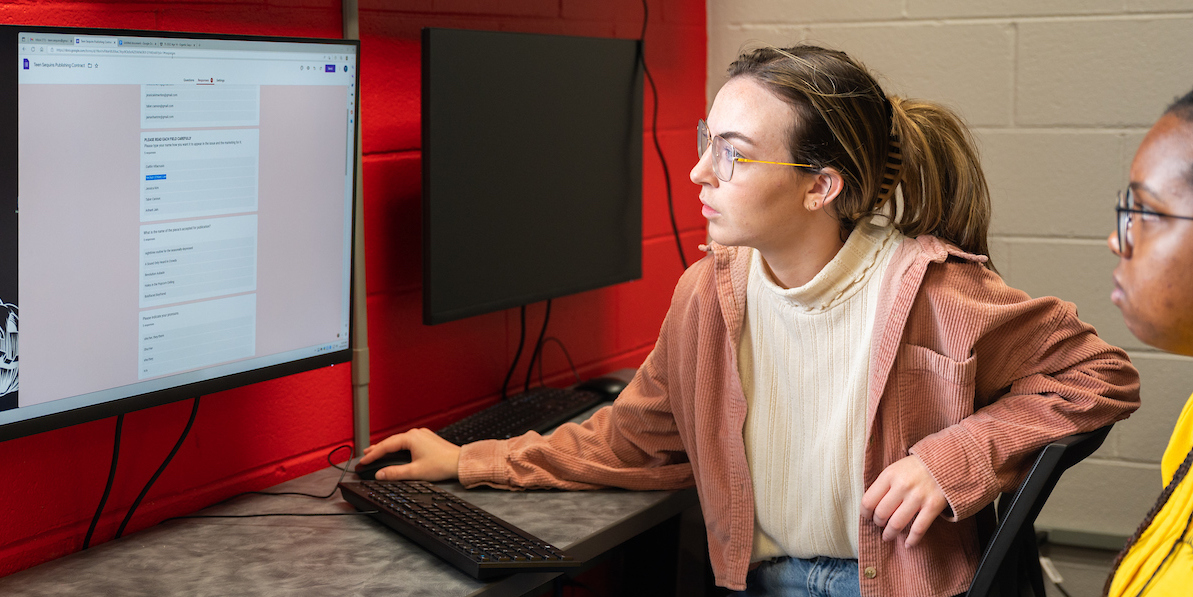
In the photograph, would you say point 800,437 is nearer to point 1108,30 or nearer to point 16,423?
point 16,423

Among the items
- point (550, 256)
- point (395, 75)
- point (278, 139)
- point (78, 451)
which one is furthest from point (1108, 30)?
point (78, 451)

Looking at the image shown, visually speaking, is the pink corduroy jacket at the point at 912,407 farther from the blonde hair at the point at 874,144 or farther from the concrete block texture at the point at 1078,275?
the concrete block texture at the point at 1078,275

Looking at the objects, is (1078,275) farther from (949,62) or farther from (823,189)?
(823,189)

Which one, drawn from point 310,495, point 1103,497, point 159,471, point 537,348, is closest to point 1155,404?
point 1103,497

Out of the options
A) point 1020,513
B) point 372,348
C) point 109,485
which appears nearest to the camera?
point 1020,513

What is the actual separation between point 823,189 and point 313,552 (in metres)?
0.83

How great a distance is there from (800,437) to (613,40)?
88cm

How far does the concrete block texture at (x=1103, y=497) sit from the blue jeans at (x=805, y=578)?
113cm

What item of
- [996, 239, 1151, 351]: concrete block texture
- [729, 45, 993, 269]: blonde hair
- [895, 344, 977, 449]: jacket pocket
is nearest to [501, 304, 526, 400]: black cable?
[729, 45, 993, 269]: blonde hair

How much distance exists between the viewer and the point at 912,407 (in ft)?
4.21

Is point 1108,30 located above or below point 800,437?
above

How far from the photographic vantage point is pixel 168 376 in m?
1.19

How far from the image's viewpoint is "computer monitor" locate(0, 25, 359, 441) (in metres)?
1.04

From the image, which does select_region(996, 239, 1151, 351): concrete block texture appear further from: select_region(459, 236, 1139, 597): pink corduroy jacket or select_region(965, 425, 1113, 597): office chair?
select_region(965, 425, 1113, 597): office chair
